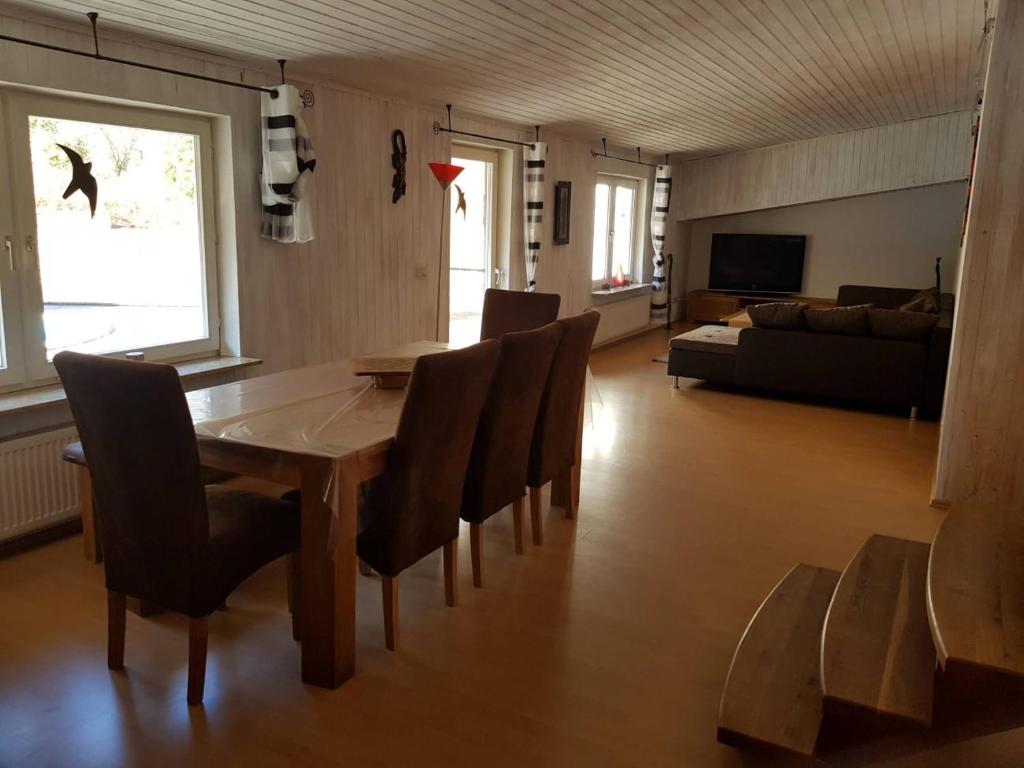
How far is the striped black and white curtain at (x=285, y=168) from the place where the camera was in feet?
12.9

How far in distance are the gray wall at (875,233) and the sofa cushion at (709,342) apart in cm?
370

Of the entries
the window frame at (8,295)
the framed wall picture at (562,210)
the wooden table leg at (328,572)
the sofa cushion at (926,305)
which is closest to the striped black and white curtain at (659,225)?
the framed wall picture at (562,210)

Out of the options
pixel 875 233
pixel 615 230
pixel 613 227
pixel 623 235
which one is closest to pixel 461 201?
pixel 613 227

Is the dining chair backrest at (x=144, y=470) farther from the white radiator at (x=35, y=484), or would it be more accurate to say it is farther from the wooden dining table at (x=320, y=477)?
the white radiator at (x=35, y=484)

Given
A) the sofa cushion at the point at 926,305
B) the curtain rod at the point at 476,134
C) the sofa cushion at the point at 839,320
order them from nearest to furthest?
the curtain rod at the point at 476,134 < the sofa cushion at the point at 839,320 < the sofa cushion at the point at 926,305

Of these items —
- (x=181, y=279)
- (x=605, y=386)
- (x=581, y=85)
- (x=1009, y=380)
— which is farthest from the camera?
(x=605, y=386)

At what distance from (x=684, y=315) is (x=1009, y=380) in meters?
7.33

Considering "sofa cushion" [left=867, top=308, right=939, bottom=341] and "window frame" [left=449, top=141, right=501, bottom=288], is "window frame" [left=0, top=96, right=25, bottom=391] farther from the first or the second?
"sofa cushion" [left=867, top=308, right=939, bottom=341]

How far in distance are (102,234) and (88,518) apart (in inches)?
52.3

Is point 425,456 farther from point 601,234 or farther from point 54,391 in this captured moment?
point 601,234

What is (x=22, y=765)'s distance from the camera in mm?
1938

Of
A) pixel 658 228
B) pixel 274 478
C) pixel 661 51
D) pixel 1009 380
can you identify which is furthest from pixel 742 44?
pixel 658 228

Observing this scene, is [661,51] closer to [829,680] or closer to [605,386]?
[605,386]

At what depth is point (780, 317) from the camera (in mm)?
5887
